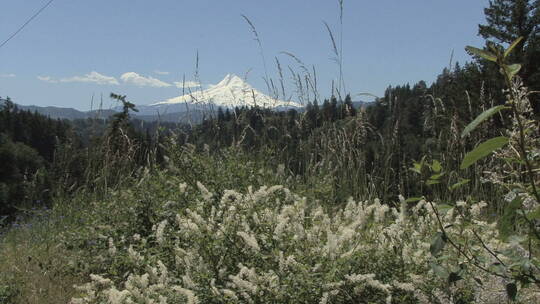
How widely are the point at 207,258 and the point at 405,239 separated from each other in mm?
1006

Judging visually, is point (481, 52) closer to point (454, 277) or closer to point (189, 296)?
point (454, 277)

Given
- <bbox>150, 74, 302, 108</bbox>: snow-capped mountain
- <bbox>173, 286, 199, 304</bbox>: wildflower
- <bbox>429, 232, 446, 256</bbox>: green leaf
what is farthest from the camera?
<bbox>150, 74, 302, 108</bbox>: snow-capped mountain

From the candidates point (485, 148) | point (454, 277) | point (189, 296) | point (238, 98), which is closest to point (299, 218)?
point (189, 296)

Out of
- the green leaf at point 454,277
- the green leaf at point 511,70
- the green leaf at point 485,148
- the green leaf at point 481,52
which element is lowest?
the green leaf at point 454,277

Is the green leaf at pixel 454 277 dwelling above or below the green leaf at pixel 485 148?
below

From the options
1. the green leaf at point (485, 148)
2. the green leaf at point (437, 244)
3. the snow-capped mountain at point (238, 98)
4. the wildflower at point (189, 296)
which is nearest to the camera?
the green leaf at point (485, 148)

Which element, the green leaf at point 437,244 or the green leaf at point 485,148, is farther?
the green leaf at point 437,244

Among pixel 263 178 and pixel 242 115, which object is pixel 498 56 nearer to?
pixel 263 178

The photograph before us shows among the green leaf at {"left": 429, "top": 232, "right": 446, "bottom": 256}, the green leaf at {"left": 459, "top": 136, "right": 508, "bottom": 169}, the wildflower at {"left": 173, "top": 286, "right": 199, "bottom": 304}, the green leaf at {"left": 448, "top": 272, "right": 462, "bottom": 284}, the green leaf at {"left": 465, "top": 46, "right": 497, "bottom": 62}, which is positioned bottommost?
the wildflower at {"left": 173, "top": 286, "right": 199, "bottom": 304}

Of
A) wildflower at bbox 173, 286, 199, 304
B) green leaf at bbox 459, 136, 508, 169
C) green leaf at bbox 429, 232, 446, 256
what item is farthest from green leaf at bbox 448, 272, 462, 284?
wildflower at bbox 173, 286, 199, 304

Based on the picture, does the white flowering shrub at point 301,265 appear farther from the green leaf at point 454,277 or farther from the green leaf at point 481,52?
the green leaf at point 481,52

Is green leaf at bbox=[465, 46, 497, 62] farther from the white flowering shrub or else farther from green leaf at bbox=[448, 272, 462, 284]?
the white flowering shrub

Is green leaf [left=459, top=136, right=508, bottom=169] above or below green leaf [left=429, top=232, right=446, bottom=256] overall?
above

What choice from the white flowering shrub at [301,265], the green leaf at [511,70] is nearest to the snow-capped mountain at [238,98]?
the white flowering shrub at [301,265]
